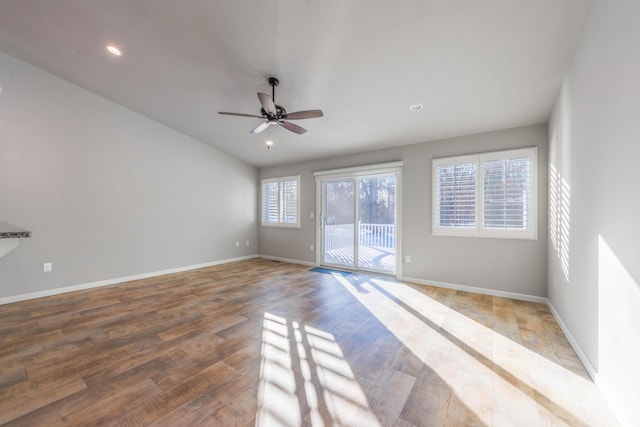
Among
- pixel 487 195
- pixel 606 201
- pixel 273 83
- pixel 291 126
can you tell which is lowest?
pixel 606 201

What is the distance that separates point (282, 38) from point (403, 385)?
320cm

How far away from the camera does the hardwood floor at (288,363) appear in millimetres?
1546

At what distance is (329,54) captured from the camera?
270 centimetres

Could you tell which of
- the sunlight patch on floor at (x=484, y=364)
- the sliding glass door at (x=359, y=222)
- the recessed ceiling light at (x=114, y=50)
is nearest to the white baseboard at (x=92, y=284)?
the sliding glass door at (x=359, y=222)

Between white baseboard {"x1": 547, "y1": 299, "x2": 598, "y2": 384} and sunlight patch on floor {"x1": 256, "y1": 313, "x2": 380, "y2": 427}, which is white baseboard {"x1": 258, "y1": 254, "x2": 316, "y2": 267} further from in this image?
white baseboard {"x1": 547, "y1": 299, "x2": 598, "y2": 384}

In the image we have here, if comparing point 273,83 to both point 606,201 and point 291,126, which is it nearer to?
point 291,126

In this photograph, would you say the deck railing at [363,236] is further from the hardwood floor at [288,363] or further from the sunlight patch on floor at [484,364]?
the sunlight patch on floor at [484,364]

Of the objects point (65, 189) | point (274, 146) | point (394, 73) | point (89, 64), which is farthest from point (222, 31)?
point (65, 189)

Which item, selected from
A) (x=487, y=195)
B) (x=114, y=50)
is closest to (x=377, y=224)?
(x=487, y=195)

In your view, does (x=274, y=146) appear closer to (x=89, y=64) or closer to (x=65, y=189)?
(x=89, y=64)

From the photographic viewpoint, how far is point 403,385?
1.79 meters

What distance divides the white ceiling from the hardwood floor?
2636 millimetres

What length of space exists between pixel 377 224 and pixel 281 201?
2557 mm

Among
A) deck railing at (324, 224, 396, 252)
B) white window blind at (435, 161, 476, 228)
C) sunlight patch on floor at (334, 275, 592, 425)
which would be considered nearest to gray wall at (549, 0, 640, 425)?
sunlight patch on floor at (334, 275, 592, 425)
